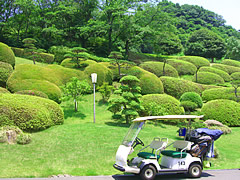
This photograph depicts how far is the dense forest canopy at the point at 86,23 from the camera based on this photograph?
112ft

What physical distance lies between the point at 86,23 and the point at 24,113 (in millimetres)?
27048

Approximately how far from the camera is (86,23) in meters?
36.1

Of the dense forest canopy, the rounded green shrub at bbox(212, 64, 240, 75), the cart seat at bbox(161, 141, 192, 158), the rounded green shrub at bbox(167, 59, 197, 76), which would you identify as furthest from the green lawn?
the rounded green shrub at bbox(212, 64, 240, 75)

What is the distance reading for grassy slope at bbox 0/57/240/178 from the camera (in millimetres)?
7707

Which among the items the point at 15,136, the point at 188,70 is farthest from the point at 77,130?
the point at 188,70

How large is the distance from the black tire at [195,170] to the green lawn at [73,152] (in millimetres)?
2136

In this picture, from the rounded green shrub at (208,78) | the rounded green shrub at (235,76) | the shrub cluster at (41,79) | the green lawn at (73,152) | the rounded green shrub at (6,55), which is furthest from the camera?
the rounded green shrub at (235,76)

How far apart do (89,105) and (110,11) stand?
18419mm

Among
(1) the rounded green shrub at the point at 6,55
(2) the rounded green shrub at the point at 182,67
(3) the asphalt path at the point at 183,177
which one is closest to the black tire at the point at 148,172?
(3) the asphalt path at the point at 183,177

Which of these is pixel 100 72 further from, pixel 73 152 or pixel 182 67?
pixel 182 67

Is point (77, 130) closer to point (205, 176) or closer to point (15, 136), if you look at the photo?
point (15, 136)

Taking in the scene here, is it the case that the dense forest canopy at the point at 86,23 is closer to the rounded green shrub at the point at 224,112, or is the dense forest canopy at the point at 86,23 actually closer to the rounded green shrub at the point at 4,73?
the rounded green shrub at the point at 4,73

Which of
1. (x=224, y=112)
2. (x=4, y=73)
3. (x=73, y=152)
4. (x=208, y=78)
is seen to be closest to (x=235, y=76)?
(x=208, y=78)

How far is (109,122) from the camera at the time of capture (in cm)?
1557
